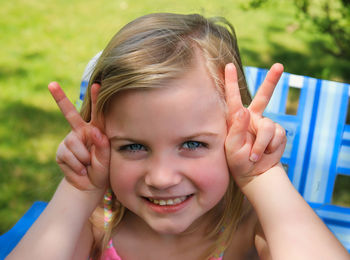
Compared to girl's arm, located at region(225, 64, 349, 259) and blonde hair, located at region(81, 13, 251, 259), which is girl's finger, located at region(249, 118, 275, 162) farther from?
blonde hair, located at region(81, 13, 251, 259)

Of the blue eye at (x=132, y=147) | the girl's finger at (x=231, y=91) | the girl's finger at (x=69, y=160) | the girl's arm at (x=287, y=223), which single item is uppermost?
the girl's finger at (x=231, y=91)

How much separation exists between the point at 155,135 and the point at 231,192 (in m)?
0.51

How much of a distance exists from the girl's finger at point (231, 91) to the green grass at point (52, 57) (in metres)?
1.61

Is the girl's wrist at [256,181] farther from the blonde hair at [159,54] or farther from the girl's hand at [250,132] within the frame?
the blonde hair at [159,54]

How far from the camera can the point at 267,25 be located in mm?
5398

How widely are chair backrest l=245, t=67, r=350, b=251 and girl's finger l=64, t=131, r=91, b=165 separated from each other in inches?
36.0

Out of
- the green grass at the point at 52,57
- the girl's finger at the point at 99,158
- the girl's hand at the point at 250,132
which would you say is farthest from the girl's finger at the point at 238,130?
the green grass at the point at 52,57

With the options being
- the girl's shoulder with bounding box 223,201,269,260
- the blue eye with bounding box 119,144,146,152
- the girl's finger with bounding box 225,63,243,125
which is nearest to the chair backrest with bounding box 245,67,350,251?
the girl's shoulder with bounding box 223,201,269,260

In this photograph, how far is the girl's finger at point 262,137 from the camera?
150 cm

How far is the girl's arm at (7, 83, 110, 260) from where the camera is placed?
1.56 meters

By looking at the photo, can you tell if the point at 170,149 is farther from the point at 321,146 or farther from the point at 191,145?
the point at 321,146

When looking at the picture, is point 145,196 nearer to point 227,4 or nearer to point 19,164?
point 19,164

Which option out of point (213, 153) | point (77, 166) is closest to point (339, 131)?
point (213, 153)

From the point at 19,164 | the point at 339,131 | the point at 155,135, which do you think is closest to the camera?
the point at 155,135
